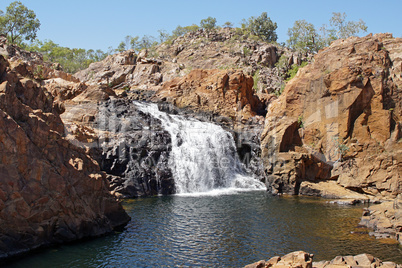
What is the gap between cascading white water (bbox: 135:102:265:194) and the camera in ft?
111

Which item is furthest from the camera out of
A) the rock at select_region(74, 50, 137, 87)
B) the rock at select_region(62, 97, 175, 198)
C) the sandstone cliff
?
the rock at select_region(74, 50, 137, 87)

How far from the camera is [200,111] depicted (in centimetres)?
4516

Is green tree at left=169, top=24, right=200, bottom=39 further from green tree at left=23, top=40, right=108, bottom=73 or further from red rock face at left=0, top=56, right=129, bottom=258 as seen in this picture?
red rock face at left=0, top=56, right=129, bottom=258

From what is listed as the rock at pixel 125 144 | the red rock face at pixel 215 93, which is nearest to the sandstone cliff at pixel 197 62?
the red rock face at pixel 215 93

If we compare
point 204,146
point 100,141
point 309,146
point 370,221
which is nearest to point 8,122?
point 100,141

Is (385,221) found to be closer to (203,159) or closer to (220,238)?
(220,238)

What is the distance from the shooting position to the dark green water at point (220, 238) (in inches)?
614

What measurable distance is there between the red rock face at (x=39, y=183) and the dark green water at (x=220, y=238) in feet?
2.92

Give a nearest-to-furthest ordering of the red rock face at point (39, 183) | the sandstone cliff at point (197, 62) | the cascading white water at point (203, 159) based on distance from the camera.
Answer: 1. the red rock face at point (39, 183)
2. the cascading white water at point (203, 159)
3. the sandstone cliff at point (197, 62)

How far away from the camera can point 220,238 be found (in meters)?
18.6

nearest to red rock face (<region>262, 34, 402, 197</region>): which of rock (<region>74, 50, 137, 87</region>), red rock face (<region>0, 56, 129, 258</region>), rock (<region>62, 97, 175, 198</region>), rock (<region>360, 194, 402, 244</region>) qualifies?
rock (<region>360, 194, 402, 244</region>)

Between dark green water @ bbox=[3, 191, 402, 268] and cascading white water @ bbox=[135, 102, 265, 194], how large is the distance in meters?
7.08

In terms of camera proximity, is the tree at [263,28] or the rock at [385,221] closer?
the rock at [385,221]

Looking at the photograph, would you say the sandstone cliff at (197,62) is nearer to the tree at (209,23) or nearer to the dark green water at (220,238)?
the tree at (209,23)
